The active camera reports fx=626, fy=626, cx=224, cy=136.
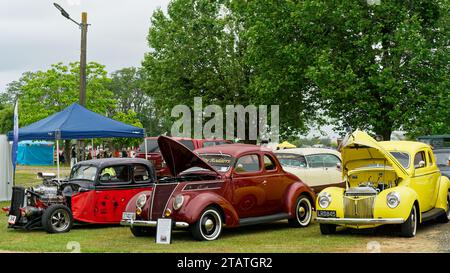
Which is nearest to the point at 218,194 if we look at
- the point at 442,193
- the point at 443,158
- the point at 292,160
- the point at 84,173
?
the point at 84,173

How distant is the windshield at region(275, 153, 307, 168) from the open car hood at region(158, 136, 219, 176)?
569cm

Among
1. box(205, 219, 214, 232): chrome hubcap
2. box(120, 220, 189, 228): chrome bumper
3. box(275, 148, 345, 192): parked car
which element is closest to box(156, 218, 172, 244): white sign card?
box(120, 220, 189, 228): chrome bumper

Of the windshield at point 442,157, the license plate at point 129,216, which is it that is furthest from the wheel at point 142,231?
the windshield at point 442,157

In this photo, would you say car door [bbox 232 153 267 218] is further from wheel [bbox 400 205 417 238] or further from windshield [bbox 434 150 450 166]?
→ windshield [bbox 434 150 450 166]

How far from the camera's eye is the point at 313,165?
59.4 ft

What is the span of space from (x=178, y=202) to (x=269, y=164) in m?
2.69

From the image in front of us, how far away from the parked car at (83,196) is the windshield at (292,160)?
14.8ft

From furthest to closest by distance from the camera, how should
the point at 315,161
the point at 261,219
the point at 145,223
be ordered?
the point at 315,161 → the point at 261,219 → the point at 145,223

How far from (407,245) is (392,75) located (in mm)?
15082

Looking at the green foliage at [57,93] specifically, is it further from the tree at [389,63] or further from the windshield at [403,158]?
the windshield at [403,158]

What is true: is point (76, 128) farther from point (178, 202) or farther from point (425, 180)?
point (425, 180)

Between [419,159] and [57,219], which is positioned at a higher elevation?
[419,159]

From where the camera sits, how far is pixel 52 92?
57.1 meters
